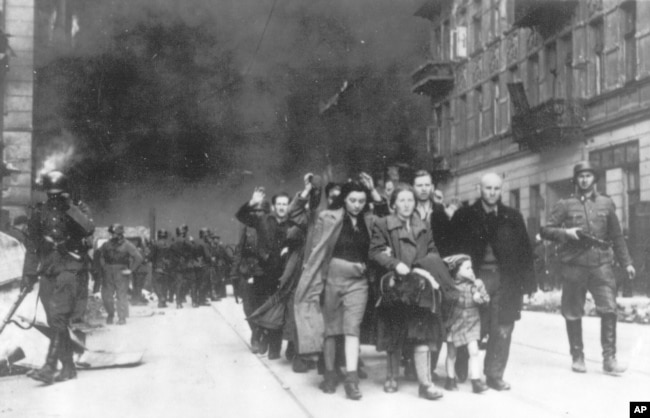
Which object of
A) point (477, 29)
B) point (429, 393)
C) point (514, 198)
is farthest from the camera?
point (477, 29)

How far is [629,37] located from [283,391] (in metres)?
17.7

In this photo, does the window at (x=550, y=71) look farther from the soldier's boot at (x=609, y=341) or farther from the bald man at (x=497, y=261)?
the bald man at (x=497, y=261)

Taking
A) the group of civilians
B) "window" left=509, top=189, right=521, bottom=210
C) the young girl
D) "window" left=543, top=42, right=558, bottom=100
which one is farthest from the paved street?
"window" left=509, top=189, right=521, bottom=210

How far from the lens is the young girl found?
7930 millimetres

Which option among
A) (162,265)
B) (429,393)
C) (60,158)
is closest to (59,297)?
(429,393)

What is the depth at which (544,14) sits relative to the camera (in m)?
27.2

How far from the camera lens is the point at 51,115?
37594 millimetres

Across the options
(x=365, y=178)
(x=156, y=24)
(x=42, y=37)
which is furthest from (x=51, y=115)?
(x=365, y=178)

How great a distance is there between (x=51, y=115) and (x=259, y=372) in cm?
3059

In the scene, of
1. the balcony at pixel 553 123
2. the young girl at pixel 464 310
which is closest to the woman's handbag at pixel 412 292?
the young girl at pixel 464 310

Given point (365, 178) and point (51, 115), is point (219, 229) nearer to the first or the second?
point (51, 115)

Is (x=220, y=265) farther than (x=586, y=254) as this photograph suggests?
Yes

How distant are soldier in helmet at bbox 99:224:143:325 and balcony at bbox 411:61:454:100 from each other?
2030 cm

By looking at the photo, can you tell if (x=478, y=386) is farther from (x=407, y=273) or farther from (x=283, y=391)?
(x=283, y=391)
